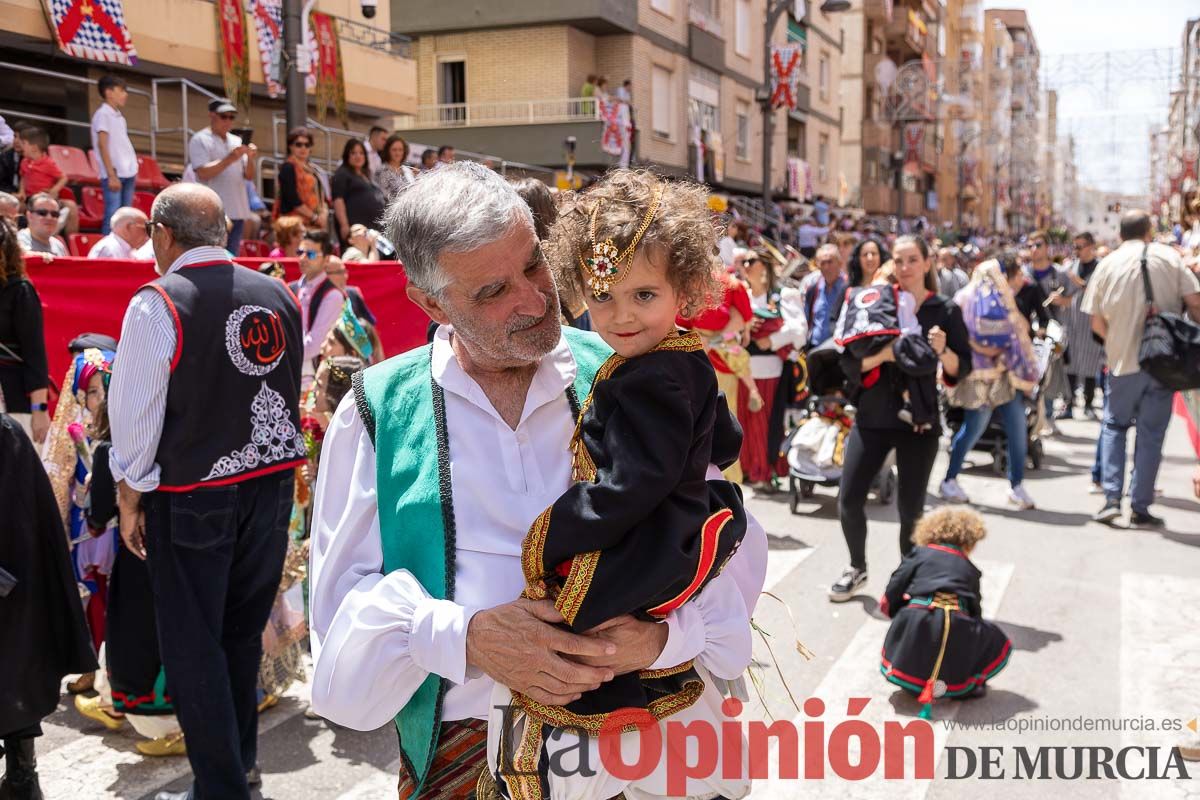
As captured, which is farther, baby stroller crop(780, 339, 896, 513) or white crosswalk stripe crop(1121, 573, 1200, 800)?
baby stroller crop(780, 339, 896, 513)

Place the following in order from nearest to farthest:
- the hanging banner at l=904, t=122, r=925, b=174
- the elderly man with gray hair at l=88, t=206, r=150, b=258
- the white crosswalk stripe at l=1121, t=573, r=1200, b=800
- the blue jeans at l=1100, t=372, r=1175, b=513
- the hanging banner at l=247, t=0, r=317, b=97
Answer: the white crosswalk stripe at l=1121, t=573, r=1200, b=800
the elderly man with gray hair at l=88, t=206, r=150, b=258
the blue jeans at l=1100, t=372, r=1175, b=513
the hanging banner at l=247, t=0, r=317, b=97
the hanging banner at l=904, t=122, r=925, b=174

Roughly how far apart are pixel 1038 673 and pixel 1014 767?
3.56 ft

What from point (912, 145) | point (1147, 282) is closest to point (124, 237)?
point (1147, 282)

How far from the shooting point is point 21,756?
3.74 m

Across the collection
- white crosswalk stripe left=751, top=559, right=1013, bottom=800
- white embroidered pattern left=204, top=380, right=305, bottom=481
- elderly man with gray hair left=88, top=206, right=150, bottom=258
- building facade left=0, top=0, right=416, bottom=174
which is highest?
building facade left=0, top=0, right=416, bottom=174

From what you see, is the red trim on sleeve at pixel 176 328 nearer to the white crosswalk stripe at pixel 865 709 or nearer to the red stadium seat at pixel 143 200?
the white crosswalk stripe at pixel 865 709

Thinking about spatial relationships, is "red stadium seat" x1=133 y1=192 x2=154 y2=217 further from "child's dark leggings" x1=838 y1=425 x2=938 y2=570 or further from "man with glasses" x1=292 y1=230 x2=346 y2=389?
"child's dark leggings" x1=838 y1=425 x2=938 y2=570

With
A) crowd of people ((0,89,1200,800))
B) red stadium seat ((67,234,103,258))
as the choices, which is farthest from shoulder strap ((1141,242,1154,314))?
red stadium seat ((67,234,103,258))

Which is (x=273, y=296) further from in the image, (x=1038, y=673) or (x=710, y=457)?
(x=1038, y=673)

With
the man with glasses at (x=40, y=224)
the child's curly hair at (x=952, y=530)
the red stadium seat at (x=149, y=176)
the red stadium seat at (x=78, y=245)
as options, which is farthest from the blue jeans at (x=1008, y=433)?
the red stadium seat at (x=149, y=176)

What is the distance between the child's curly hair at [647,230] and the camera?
202cm

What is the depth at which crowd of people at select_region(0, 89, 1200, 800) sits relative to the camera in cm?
192

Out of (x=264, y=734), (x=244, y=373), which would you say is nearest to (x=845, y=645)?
(x=264, y=734)

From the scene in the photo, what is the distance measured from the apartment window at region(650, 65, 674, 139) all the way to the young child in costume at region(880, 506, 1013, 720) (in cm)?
2284
